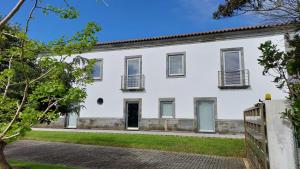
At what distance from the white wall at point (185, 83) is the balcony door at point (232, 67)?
1.35ft

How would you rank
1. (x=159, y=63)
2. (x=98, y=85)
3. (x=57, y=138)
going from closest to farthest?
(x=57, y=138) < (x=159, y=63) < (x=98, y=85)

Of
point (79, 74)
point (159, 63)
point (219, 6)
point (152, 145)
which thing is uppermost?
point (159, 63)

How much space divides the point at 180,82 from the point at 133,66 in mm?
4210

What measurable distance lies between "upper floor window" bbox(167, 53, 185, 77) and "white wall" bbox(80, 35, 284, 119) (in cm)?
31

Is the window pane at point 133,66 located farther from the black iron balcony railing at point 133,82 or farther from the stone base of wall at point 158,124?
the stone base of wall at point 158,124

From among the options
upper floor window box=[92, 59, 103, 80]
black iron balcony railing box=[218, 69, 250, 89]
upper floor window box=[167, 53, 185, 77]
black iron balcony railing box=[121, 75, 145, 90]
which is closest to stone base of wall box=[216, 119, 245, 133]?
black iron balcony railing box=[218, 69, 250, 89]

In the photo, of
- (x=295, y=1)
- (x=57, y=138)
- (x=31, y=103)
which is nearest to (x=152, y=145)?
(x=57, y=138)

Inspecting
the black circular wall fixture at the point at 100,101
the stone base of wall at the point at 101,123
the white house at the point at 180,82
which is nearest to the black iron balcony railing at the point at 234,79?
the white house at the point at 180,82

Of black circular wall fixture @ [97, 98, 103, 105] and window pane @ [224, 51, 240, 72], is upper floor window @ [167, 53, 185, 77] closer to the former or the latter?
window pane @ [224, 51, 240, 72]

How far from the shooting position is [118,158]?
8.84 meters

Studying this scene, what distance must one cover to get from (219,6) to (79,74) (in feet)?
11.6

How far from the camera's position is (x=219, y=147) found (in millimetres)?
10281

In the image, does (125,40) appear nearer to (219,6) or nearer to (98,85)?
(98,85)

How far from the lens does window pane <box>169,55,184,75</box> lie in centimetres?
1806
